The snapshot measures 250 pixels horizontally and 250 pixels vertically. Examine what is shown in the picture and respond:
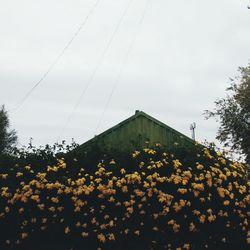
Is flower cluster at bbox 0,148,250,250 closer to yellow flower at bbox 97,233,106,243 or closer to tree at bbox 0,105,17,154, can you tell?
yellow flower at bbox 97,233,106,243

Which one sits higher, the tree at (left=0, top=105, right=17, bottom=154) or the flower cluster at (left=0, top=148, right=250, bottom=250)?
the tree at (left=0, top=105, right=17, bottom=154)

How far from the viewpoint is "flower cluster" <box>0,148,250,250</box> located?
835 cm

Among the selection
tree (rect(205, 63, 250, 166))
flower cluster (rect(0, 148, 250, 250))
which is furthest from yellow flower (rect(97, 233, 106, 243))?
tree (rect(205, 63, 250, 166))

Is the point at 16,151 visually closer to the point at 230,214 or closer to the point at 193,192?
the point at 193,192

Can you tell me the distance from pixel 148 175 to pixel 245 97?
24.2 meters

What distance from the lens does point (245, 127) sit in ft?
105

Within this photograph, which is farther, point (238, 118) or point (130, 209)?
point (238, 118)

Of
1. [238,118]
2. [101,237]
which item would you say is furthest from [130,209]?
[238,118]

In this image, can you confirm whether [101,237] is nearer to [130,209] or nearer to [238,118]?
[130,209]

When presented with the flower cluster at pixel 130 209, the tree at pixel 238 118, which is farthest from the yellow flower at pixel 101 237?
the tree at pixel 238 118

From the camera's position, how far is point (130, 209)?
8180 millimetres

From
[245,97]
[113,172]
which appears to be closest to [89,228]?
[113,172]

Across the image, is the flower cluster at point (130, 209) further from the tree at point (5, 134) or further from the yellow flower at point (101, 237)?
the tree at point (5, 134)

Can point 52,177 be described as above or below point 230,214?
above
